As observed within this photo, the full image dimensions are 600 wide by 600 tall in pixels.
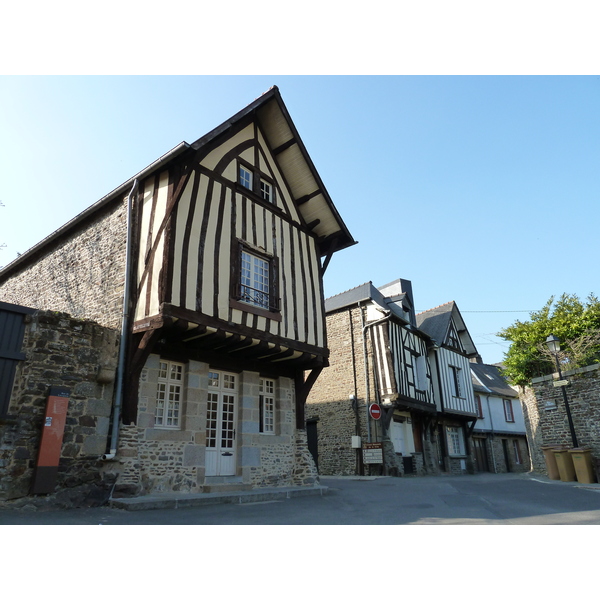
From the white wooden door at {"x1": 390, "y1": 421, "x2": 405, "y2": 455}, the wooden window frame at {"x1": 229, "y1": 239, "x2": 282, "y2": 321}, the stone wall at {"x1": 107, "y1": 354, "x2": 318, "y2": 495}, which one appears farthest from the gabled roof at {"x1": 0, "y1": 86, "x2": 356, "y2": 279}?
the white wooden door at {"x1": 390, "y1": 421, "x2": 405, "y2": 455}

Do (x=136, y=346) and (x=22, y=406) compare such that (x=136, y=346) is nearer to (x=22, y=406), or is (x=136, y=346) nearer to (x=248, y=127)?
(x=22, y=406)

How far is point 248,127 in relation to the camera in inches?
393

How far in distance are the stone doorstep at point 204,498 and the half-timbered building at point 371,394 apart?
5.58m

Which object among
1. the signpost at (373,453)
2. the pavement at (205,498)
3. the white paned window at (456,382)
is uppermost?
the white paned window at (456,382)

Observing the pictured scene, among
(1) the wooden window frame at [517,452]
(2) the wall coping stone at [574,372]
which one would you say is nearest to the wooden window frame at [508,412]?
(1) the wooden window frame at [517,452]

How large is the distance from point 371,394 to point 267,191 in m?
7.52

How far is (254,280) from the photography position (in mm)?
9047

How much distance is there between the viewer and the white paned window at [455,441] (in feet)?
60.2

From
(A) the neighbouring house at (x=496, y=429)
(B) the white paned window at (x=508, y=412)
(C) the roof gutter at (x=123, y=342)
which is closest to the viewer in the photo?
(C) the roof gutter at (x=123, y=342)

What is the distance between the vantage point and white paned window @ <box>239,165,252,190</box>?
31.4 ft

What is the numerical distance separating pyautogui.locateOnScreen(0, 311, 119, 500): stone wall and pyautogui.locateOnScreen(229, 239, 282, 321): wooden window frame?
2185mm

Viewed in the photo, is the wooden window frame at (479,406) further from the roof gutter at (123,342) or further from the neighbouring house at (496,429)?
the roof gutter at (123,342)

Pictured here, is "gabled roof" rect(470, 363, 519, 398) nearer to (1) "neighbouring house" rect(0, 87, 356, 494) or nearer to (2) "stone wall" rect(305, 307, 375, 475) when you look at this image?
(2) "stone wall" rect(305, 307, 375, 475)

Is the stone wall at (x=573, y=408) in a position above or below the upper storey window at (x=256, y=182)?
below
